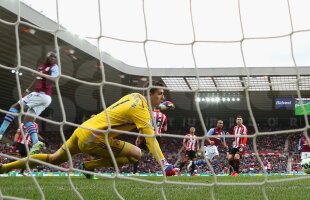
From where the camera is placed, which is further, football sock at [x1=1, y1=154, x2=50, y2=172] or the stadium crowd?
the stadium crowd

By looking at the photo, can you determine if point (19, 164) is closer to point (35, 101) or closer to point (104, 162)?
point (104, 162)

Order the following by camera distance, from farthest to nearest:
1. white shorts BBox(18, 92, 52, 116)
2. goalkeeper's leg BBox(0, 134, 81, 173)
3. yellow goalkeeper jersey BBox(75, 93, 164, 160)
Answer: white shorts BBox(18, 92, 52, 116)
goalkeeper's leg BBox(0, 134, 81, 173)
yellow goalkeeper jersey BBox(75, 93, 164, 160)

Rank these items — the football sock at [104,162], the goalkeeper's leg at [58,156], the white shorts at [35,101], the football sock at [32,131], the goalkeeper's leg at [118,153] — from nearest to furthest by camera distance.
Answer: the goalkeeper's leg at [58,156], the goalkeeper's leg at [118,153], the football sock at [104,162], the white shorts at [35,101], the football sock at [32,131]

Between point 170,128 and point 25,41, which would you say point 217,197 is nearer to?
point 25,41

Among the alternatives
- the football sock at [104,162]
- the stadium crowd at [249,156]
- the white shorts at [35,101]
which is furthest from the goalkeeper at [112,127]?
the stadium crowd at [249,156]

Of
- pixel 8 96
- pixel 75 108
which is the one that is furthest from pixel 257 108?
pixel 8 96

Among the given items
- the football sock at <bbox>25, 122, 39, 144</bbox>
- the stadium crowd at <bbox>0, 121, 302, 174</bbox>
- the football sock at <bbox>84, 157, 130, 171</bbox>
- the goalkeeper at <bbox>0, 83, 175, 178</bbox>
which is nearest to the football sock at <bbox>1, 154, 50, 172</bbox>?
the goalkeeper at <bbox>0, 83, 175, 178</bbox>

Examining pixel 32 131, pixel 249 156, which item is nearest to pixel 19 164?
pixel 32 131

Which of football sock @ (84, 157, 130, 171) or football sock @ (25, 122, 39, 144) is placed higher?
football sock @ (25, 122, 39, 144)

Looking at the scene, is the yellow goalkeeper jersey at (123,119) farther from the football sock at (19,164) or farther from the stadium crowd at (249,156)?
the stadium crowd at (249,156)

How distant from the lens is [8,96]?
948 inches

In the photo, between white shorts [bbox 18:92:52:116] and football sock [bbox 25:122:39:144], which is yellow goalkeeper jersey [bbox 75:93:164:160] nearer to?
white shorts [bbox 18:92:52:116]

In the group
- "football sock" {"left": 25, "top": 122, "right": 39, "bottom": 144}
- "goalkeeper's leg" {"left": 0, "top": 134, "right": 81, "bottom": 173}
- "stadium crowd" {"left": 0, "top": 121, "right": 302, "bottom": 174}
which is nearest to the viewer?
"goalkeeper's leg" {"left": 0, "top": 134, "right": 81, "bottom": 173}

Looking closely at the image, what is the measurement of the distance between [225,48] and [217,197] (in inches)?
56.5
